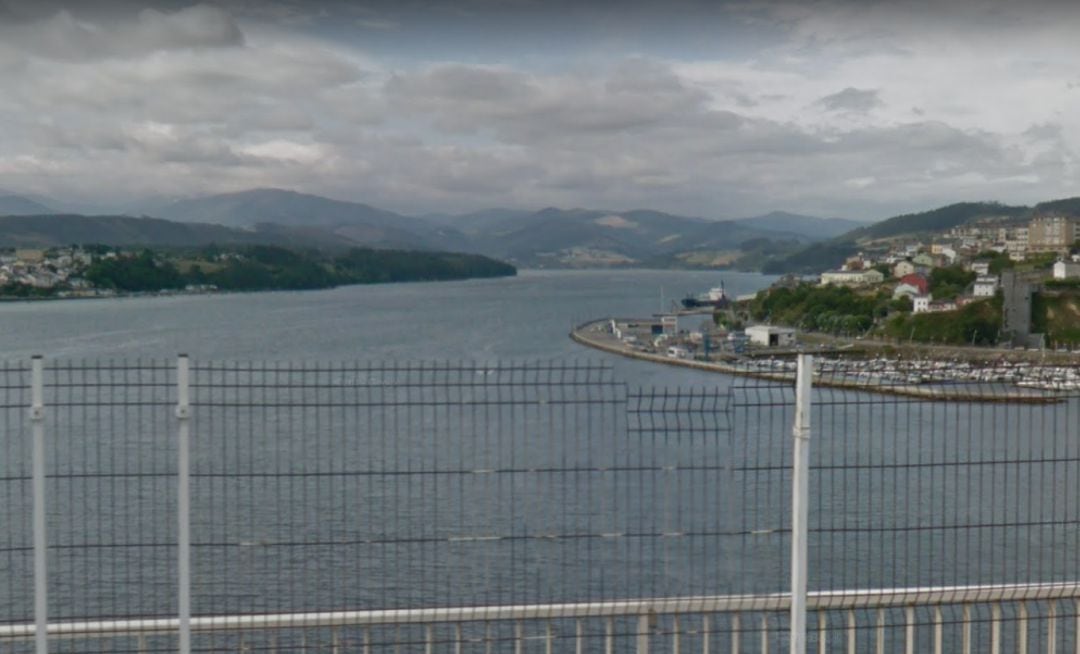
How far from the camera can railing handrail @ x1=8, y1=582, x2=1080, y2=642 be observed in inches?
129

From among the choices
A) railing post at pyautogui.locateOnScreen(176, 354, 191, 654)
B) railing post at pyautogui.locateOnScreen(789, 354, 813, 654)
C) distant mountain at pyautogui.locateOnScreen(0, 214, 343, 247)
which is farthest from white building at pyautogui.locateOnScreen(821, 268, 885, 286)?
distant mountain at pyautogui.locateOnScreen(0, 214, 343, 247)

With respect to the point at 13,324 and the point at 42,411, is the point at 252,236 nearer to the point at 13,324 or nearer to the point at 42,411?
the point at 13,324

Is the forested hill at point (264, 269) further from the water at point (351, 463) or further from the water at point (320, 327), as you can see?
the water at point (351, 463)

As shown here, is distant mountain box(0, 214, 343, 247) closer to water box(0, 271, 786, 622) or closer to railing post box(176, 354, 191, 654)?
water box(0, 271, 786, 622)

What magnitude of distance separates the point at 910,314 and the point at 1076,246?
22.0 meters

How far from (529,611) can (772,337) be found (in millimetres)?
41624

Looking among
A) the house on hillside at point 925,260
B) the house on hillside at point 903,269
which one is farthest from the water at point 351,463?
the house on hillside at point 925,260

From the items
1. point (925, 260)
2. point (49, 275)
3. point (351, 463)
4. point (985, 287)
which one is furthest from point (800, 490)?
point (49, 275)

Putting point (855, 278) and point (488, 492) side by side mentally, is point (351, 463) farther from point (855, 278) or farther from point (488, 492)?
point (855, 278)

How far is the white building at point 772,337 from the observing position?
43688 millimetres

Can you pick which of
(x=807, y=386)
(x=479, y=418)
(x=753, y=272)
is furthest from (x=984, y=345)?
(x=753, y=272)

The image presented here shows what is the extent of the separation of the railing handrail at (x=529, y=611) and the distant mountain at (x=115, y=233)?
10625 centimetres

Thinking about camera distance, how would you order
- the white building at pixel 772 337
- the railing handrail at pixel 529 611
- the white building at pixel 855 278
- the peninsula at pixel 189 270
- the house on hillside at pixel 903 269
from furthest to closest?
the peninsula at pixel 189 270, the house on hillside at pixel 903 269, the white building at pixel 855 278, the white building at pixel 772 337, the railing handrail at pixel 529 611

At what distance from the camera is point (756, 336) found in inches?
1758
